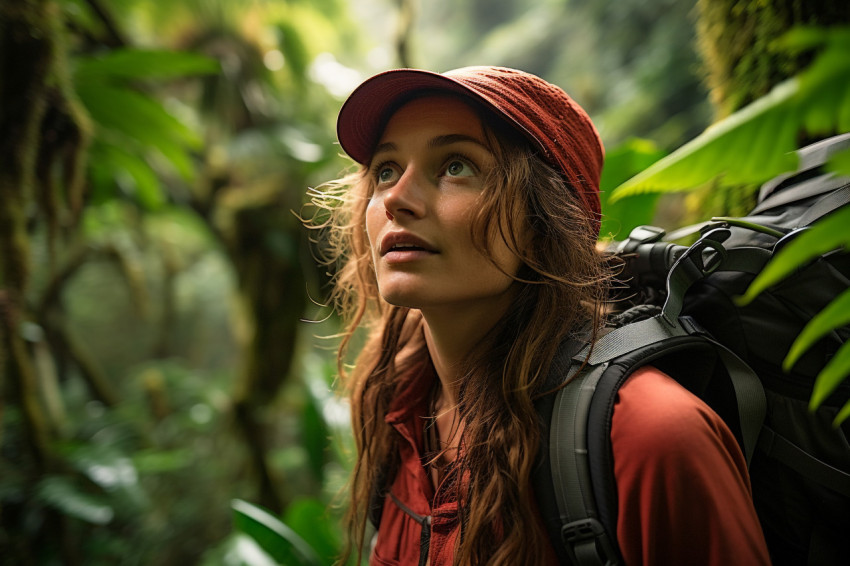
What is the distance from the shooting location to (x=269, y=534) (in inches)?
57.3

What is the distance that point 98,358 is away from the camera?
645 centimetres

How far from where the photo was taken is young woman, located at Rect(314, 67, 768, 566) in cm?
70

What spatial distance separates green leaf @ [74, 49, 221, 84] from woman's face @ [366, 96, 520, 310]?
1.86 meters

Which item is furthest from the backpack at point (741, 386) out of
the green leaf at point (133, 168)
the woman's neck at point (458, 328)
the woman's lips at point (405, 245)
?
the green leaf at point (133, 168)

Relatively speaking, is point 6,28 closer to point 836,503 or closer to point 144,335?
point 836,503

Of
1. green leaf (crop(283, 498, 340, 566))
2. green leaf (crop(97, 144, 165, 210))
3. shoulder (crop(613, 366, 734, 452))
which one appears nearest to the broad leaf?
shoulder (crop(613, 366, 734, 452))

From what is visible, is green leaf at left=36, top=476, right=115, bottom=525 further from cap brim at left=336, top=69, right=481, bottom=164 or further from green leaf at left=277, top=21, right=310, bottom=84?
green leaf at left=277, top=21, right=310, bottom=84

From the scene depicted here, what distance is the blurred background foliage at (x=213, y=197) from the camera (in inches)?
68.9

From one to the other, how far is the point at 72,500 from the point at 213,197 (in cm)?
193

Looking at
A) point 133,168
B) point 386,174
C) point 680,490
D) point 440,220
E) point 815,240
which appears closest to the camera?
point 815,240

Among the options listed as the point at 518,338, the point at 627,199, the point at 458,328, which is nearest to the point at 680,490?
→ the point at 518,338

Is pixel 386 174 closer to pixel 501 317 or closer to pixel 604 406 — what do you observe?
pixel 501 317

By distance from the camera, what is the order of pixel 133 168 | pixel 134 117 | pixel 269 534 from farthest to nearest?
pixel 133 168 → pixel 134 117 → pixel 269 534

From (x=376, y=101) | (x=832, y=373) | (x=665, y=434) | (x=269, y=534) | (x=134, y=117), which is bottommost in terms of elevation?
(x=269, y=534)
